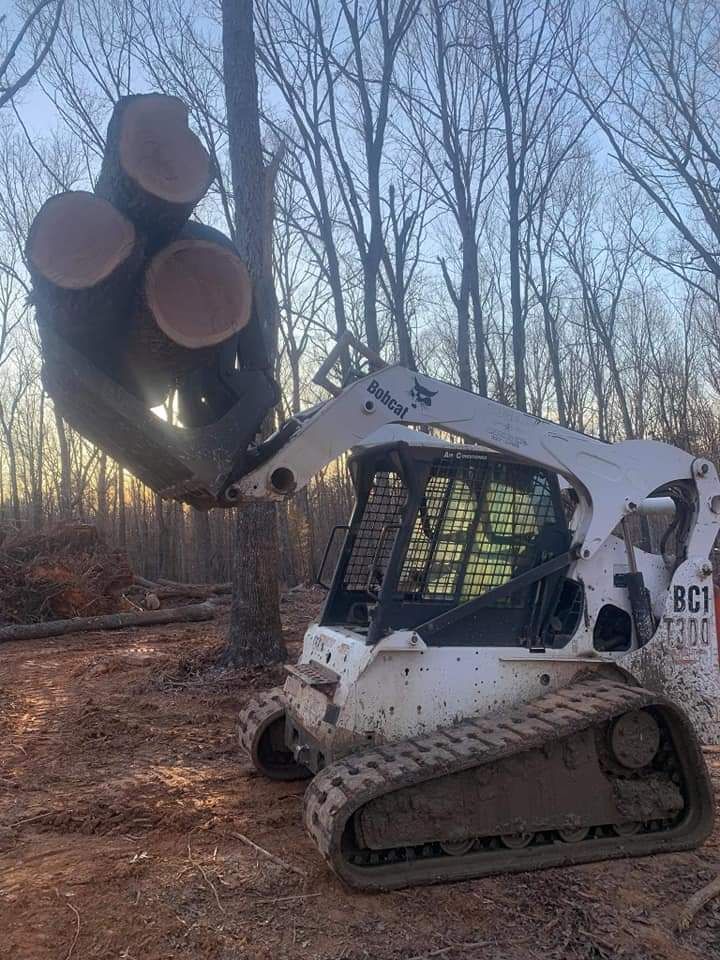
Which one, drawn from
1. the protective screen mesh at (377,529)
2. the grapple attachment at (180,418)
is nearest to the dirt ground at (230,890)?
the protective screen mesh at (377,529)

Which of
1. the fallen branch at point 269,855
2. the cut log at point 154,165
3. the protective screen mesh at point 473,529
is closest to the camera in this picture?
the cut log at point 154,165

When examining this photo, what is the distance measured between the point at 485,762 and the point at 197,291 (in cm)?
262

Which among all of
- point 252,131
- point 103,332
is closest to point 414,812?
point 103,332

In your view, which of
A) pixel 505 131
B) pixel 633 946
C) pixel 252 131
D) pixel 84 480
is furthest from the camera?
pixel 84 480

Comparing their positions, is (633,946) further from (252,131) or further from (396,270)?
(396,270)

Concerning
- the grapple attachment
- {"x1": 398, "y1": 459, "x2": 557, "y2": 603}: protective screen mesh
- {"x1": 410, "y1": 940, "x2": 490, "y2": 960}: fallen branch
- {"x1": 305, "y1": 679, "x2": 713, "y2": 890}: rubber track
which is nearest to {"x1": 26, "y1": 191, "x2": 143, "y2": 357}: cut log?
the grapple attachment

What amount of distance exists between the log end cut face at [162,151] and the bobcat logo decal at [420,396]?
1.59 metres

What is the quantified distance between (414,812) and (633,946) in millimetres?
1103

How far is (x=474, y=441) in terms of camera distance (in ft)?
16.2

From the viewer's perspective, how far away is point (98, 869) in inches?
167

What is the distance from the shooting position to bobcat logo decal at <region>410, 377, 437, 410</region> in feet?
15.6

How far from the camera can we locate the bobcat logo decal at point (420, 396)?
475 centimetres

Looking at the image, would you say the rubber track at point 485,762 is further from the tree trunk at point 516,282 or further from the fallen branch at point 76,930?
the tree trunk at point 516,282

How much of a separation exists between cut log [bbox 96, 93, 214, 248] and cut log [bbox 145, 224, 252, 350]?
13cm
